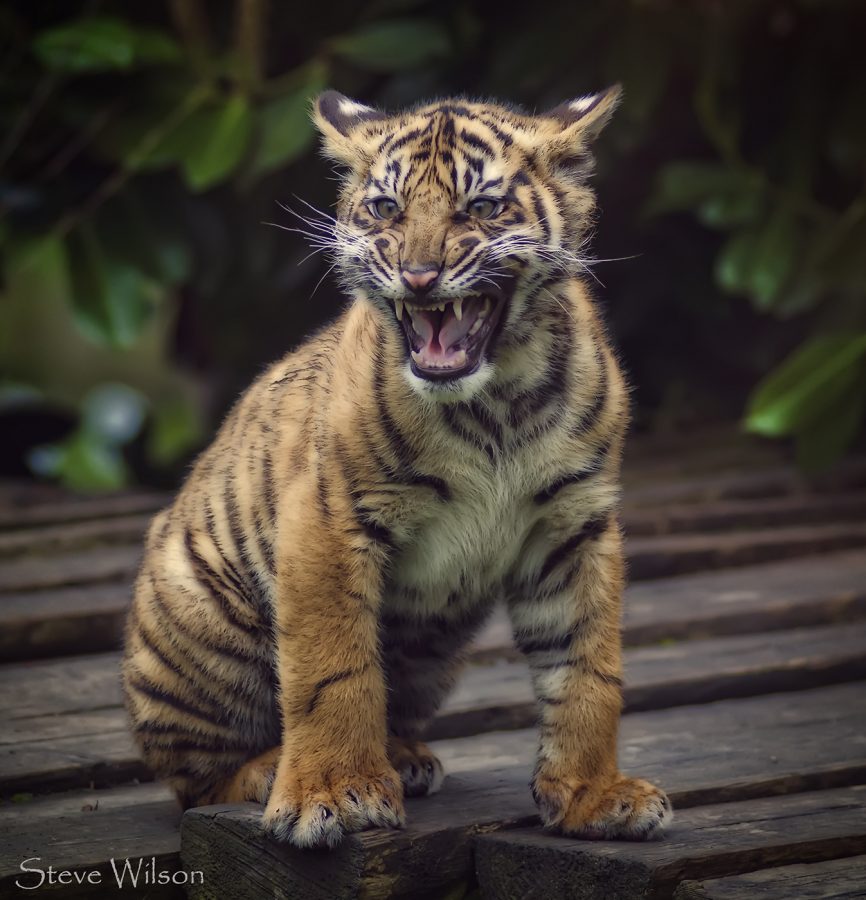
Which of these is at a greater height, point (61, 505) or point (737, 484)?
point (737, 484)

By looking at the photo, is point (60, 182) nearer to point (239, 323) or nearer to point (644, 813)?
point (239, 323)

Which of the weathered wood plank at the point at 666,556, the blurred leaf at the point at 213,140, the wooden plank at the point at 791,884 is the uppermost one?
the wooden plank at the point at 791,884

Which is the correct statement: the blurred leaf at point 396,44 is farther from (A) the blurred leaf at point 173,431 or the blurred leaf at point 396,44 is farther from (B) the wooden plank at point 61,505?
(A) the blurred leaf at point 173,431

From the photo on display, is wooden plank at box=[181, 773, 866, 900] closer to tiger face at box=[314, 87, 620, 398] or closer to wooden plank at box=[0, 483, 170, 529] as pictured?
tiger face at box=[314, 87, 620, 398]

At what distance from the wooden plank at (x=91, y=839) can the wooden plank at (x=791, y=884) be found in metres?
1.12

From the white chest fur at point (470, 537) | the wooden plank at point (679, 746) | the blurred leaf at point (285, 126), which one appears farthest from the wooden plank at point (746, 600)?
the blurred leaf at point (285, 126)

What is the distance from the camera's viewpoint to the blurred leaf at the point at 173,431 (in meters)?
8.23

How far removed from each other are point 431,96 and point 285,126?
2.51ft

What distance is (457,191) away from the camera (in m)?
3.07

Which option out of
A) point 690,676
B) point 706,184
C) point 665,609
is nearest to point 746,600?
point 665,609

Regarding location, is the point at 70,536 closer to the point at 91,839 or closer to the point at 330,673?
the point at 91,839

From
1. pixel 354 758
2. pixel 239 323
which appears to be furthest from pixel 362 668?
pixel 239 323

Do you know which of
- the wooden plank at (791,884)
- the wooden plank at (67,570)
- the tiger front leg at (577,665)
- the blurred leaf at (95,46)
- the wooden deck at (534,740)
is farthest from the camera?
the blurred leaf at (95,46)

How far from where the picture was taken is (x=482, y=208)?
3.09 metres
